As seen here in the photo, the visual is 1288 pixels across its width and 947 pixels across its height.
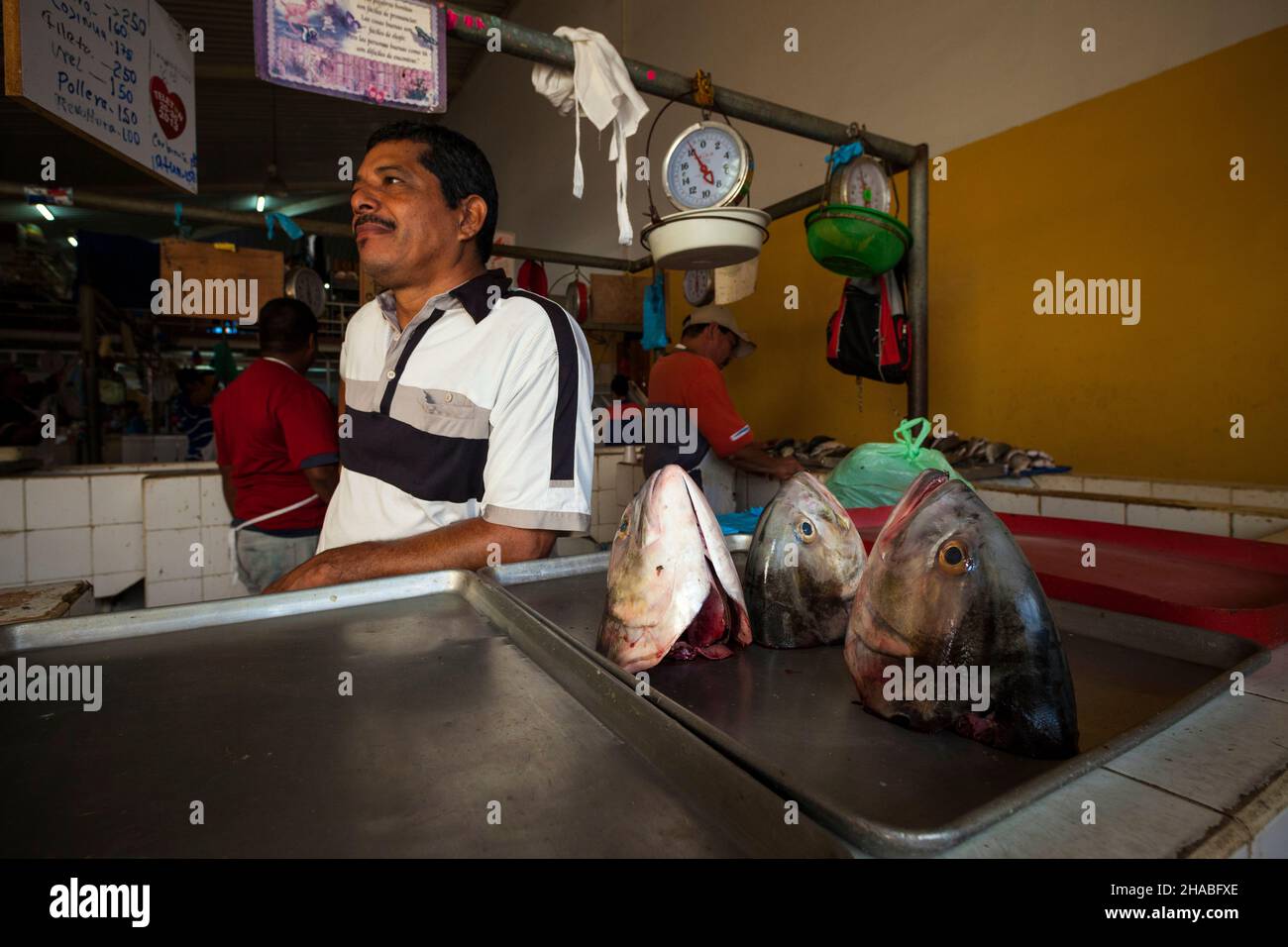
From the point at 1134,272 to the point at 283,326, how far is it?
3996mm

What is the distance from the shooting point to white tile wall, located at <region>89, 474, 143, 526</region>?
3855 mm

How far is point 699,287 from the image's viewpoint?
512 centimetres

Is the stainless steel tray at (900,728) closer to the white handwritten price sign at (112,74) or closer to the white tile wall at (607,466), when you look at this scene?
the white handwritten price sign at (112,74)

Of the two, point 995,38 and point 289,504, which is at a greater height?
point 995,38

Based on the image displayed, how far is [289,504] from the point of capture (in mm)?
3203

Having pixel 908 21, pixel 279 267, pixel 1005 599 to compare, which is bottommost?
pixel 1005 599

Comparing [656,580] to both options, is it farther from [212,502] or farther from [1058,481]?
[212,502]

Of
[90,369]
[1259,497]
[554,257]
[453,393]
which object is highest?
[554,257]

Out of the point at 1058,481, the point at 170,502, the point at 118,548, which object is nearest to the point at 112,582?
the point at 118,548

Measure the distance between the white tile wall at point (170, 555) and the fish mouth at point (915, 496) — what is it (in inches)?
169

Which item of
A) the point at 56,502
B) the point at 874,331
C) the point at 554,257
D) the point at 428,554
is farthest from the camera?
the point at 554,257
